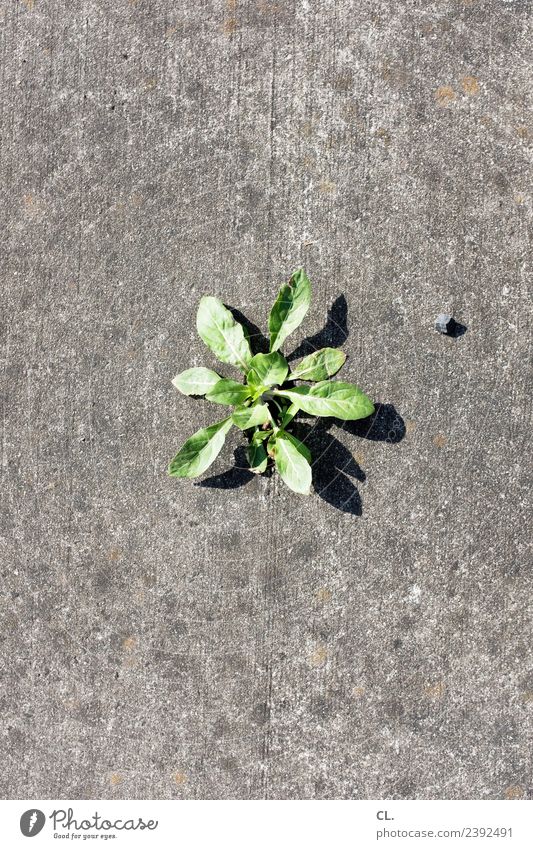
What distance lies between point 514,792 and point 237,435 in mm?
2022

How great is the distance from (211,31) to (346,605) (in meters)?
2.64

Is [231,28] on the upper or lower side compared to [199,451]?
upper

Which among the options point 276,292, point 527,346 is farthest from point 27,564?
point 527,346

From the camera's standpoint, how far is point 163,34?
277cm

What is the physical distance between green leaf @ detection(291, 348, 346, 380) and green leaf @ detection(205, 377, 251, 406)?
0.23 metres

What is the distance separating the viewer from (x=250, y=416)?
254cm

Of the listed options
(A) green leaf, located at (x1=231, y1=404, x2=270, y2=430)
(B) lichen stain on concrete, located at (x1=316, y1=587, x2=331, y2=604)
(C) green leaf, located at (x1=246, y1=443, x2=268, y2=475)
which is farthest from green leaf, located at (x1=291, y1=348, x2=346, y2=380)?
(B) lichen stain on concrete, located at (x1=316, y1=587, x2=331, y2=604)

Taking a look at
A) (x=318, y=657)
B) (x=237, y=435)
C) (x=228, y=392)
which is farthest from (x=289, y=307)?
(x=318, y=657)

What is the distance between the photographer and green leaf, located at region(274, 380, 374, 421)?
251 cm

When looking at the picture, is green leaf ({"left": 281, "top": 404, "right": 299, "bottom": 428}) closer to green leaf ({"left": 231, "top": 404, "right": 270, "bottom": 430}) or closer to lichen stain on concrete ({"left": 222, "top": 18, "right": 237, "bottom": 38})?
green leaf ({"left": 231, "top": 404, "right": 270, "bottom": 430})

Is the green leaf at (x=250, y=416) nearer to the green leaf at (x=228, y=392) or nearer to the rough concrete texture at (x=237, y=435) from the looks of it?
the green leaf at (x=228, y=392)

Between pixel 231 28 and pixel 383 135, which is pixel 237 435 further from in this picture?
pixel 231 28

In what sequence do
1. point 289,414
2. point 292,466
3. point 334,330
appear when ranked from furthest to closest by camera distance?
point 334,330 < point 289,414 < point 292,466

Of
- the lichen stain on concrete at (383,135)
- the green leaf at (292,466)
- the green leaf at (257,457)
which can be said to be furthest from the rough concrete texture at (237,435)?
the green leaf at (292,466)
